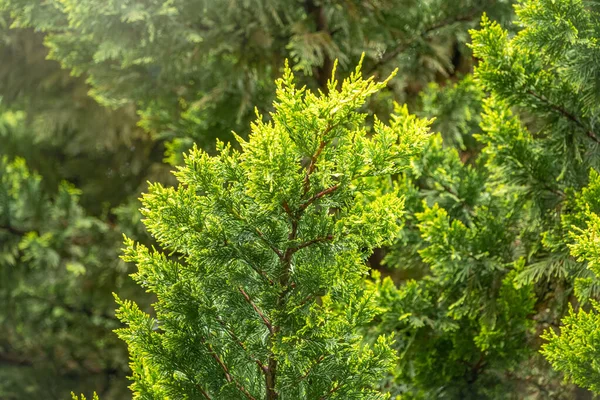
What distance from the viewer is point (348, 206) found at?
2.03 metres

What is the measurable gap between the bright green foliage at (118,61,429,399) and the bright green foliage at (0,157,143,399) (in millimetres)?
4727

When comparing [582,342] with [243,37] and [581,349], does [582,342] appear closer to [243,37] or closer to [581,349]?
[581,349]

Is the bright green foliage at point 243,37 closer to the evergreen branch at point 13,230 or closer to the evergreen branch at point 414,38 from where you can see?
the evergreen branch at point 414,38

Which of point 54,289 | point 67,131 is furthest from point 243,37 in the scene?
point 54,289

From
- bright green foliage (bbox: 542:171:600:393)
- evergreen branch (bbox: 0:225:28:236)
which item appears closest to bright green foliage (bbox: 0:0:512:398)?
evergreen branch (bbox: 0:225:28:236)

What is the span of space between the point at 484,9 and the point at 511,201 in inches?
86.2

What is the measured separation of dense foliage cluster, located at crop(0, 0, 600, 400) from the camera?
199 centimetres

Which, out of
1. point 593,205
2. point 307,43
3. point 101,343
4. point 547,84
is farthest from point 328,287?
point 101,343

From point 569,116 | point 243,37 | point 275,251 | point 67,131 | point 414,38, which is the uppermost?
point 67,131

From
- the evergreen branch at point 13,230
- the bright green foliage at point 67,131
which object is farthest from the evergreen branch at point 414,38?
the evergreen branch at point 13,230

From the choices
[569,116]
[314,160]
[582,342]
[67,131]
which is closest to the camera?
[314,160]

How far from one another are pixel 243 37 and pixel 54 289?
4233mm

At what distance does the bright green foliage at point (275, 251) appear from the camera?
6.34ft

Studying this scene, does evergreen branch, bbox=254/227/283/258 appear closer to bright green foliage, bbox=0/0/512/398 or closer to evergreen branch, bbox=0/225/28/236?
bright green foliage, bbox=0/0/512/398
